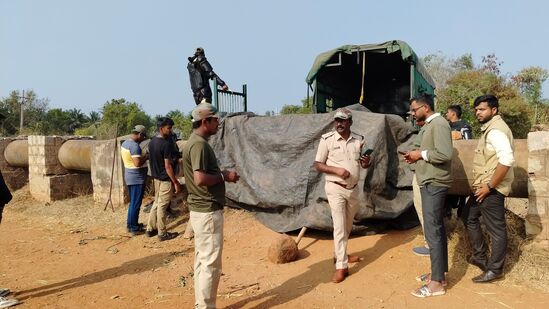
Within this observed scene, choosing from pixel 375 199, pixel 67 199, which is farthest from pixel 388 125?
pixel 67 199

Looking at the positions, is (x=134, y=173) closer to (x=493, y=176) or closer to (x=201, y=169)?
(x=201, y=169)

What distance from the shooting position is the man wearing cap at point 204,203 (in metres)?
3.32

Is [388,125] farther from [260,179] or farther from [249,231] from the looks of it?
[249,231]

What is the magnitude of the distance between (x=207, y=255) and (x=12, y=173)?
10.00m

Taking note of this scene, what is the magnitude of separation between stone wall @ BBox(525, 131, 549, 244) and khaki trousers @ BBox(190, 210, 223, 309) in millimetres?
3398

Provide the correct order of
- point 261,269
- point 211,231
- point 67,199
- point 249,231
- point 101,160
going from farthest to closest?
point 67,199
point 101,160
point 249,231
point 261,269
point 211,231

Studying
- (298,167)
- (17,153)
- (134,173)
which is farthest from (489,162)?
(17,153)

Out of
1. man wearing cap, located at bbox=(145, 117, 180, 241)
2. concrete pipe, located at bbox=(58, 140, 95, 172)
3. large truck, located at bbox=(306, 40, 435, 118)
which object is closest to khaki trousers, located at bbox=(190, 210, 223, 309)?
man wearing cap, located at bbox=(145, 117, 180, 241)

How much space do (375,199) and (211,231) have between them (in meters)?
2.55

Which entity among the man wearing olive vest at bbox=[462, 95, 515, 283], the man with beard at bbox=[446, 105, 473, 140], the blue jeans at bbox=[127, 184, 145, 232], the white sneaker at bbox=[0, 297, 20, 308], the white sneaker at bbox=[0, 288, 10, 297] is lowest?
the white sneaker at bbox=[0, 297, 20, 308]

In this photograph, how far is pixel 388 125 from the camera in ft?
17.5

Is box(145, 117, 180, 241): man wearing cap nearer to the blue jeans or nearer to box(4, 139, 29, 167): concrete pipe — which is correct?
the blue jeans

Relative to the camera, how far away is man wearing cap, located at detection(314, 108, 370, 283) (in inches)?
163

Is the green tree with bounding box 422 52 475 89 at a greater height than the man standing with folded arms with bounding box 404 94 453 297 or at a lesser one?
greater
